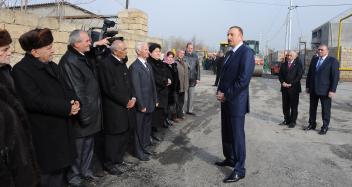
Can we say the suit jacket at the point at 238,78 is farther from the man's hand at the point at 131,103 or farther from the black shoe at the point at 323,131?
the black shoe at the point at 323,131

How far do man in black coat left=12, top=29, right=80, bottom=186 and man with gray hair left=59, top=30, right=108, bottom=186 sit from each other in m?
0.64

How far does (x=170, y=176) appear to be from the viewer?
17.3 feet

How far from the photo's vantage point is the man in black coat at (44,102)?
353 cm

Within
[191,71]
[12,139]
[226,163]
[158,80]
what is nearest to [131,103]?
[226,163]

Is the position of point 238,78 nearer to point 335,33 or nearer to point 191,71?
point 191,71

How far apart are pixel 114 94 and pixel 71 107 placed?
4.29ft

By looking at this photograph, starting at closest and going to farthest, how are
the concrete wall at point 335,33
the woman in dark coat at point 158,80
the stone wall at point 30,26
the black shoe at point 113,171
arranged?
1. the black shoe at point 113,171
2. the stone wall at point 30,26
3. the woman in dark coat at point 158,80
4. the concrete wall at point 335,33

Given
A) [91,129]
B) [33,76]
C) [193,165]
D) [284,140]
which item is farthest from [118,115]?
[284,140]

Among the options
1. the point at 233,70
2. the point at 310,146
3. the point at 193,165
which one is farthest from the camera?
the point at 310,146

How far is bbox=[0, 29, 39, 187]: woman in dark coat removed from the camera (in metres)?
2.78

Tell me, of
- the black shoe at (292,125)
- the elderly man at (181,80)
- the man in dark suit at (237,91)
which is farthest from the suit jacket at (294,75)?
the man in dark suit at (237,91)

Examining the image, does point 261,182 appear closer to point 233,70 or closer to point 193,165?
point 193,165

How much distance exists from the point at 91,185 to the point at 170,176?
107 cm

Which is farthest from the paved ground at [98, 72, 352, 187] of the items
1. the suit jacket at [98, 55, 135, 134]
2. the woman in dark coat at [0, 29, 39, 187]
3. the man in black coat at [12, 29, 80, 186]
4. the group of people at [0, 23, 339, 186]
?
the woman in dark coat at [0, 29, 39, 187]
